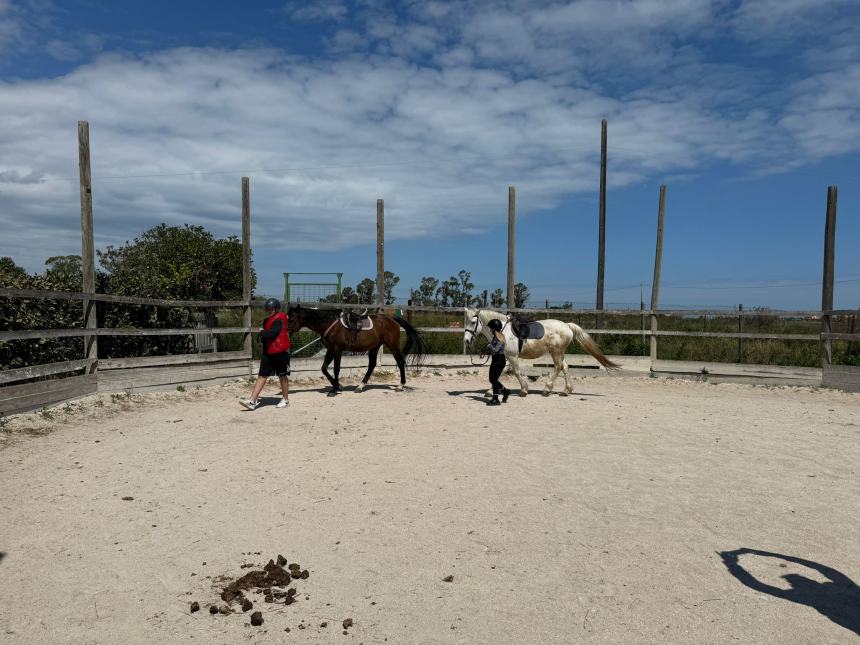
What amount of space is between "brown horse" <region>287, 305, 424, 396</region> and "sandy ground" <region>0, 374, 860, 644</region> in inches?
104

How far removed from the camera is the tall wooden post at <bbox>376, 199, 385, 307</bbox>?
13.6 meters

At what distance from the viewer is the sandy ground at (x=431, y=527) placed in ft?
10.3

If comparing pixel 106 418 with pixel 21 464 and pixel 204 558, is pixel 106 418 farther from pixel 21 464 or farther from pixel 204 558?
pixel 204 558

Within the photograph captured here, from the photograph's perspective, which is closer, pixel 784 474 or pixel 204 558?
pixel 204 558

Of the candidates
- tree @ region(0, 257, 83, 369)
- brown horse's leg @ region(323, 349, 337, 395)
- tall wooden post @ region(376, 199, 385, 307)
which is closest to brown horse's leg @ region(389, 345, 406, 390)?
brown horse's leg @ region(323, 349, 337, 395)

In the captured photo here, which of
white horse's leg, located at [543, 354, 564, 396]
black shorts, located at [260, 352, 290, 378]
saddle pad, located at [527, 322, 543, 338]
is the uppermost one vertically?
saddle pad, located at [527, 322, 543, 338]

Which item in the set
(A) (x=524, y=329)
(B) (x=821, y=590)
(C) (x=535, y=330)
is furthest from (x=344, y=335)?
(B) (x=821, y=590)

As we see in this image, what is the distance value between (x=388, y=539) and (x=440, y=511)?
2.19 ft

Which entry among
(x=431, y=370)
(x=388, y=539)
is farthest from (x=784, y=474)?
(x=431, y=370)

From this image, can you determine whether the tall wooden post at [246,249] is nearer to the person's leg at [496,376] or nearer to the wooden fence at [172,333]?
the wooden fence at [172,333]

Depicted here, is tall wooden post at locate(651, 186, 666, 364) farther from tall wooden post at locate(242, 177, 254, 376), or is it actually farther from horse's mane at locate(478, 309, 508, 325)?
tall wooden post at locate(242, 177, 254, 376)

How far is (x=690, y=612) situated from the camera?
3254 mm

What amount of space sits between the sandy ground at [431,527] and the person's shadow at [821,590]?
0.6 inches

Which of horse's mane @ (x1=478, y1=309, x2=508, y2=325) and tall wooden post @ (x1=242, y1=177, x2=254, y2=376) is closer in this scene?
horse's mane @ (x1=478, y1=309, x2=508, y2=325)
